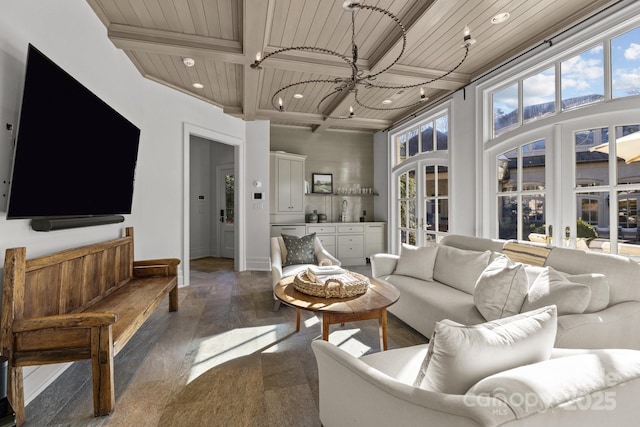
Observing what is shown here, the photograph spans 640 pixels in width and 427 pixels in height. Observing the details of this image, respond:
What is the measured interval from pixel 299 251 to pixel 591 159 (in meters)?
3.09

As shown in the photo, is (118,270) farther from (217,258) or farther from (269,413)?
(217,258)

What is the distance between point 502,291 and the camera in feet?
6.63

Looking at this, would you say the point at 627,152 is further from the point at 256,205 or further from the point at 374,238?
the point at 256,205

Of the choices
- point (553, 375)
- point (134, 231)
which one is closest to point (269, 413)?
point (553, 375)

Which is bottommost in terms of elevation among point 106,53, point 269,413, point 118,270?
point 269,413

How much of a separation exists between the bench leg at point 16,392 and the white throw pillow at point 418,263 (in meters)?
3.01

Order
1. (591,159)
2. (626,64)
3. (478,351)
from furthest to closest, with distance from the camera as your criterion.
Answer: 1. (591,159)
2. (626,64)
3. (478,351)

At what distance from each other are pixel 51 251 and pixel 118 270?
824 millimetres

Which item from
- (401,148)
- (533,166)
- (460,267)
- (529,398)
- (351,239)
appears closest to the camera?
(529,398)

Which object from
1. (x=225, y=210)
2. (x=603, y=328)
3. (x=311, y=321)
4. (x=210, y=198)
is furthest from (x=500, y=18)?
(x=210, y=198)

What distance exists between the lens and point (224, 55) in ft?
10.0

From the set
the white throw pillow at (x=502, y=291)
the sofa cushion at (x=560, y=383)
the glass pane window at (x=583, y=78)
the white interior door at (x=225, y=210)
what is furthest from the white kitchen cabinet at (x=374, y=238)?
the sofa cushion at (x=560, y=383)

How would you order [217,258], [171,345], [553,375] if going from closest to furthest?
1. [553,375]
2. [171,345]
3. [217,258]

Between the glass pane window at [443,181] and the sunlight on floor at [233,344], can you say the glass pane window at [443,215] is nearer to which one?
the glass pane window at [443,181]
